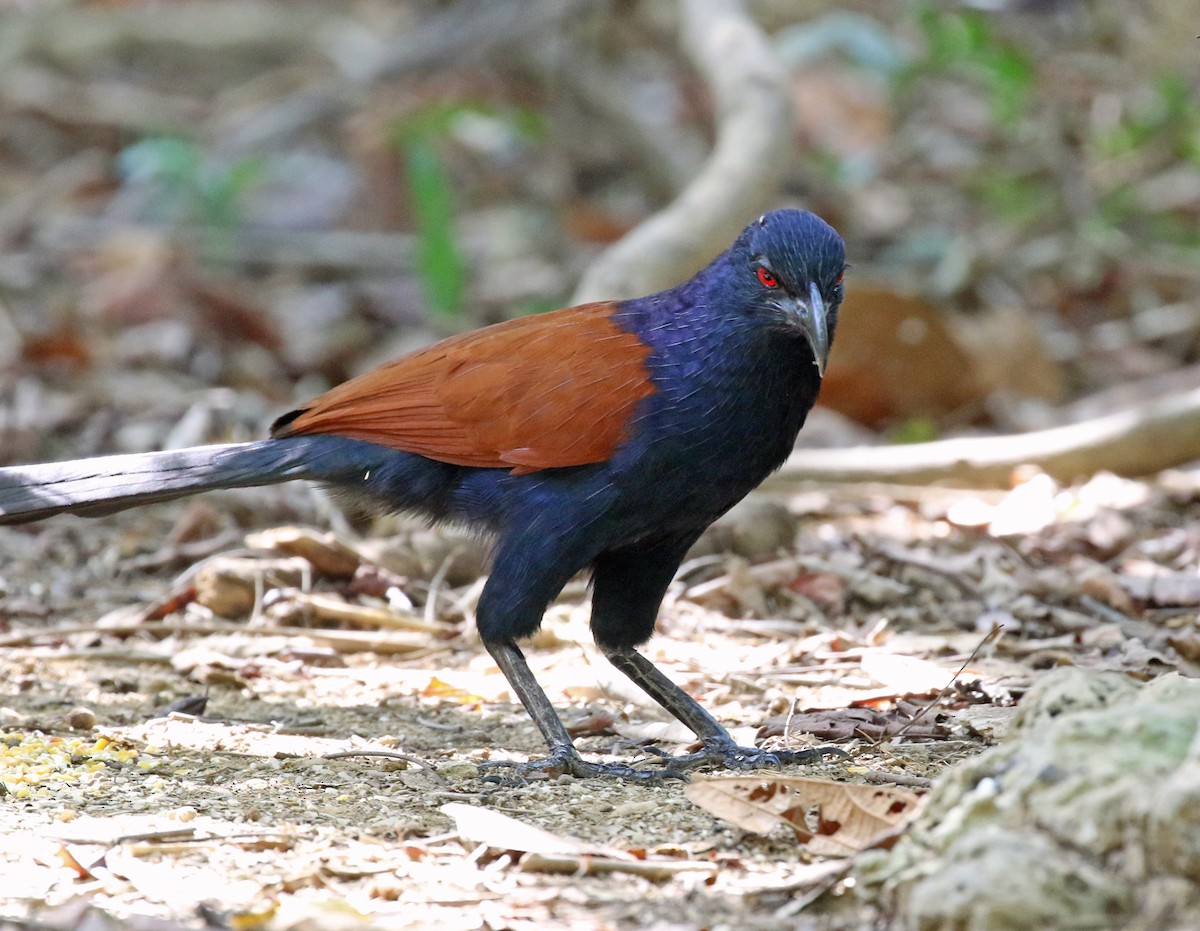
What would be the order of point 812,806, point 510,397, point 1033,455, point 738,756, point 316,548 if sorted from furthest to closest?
point 1033,455 < point 316,548 < point 510,397 < point 738,756 < point 812,806

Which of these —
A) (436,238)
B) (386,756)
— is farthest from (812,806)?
(436,238)

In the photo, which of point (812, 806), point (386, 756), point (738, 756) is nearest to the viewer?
point (812, 806)

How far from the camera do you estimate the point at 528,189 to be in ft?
36.5

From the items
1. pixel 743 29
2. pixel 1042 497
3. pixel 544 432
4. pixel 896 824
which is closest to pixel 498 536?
pixel 544 432

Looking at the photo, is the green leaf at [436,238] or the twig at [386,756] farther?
the green leaf at [436,238]

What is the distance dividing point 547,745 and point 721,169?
3493mm

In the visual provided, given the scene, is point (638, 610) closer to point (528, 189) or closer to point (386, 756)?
point (386, 756)

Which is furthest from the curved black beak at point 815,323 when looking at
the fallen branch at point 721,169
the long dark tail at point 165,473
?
the fallen branch at point 721,169

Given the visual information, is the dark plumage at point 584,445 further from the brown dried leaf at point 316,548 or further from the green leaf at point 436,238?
the green leaf at point 436,238

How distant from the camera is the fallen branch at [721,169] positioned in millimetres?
5848

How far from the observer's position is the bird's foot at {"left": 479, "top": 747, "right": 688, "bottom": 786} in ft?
11.3

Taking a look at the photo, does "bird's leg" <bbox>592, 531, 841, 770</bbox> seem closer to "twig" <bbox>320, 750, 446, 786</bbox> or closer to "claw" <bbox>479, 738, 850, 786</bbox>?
"claw" <bbox>479, 738, 850, 786</bbox>

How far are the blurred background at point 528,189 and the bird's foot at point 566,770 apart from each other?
9.66 feet

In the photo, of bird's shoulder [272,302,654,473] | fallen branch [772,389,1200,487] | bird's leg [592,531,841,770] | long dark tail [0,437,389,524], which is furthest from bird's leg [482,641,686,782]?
fallen branch [772,389,1200,487]
